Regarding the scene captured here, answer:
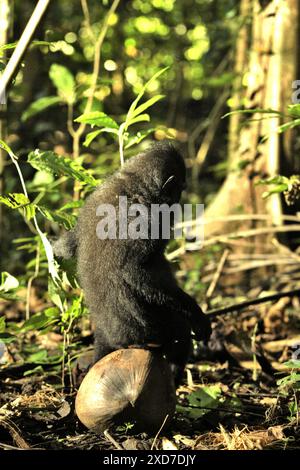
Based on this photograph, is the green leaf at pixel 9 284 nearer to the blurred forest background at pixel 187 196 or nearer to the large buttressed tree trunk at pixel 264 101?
the blurred forest background at pixel 187 196

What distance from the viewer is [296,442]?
3441mm

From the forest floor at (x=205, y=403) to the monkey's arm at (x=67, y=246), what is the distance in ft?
2.86

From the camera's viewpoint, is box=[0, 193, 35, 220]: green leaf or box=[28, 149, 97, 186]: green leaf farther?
box=[28, 149, 97, 186]: green leaf

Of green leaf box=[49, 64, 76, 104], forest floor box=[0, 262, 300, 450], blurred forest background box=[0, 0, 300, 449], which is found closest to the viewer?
forest floor box=[0, 262, 300, 450]

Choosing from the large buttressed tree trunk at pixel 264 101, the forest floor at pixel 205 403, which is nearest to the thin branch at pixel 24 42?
the forest floor at pixel 205 403

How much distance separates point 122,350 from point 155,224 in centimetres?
88

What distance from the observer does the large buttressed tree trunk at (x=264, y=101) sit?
6.97 m

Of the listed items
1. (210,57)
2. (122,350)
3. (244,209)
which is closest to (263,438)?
(122,350)

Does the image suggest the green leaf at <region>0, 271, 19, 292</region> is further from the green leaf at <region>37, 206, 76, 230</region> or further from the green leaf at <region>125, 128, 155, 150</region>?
the green leaf at <region>125, 128, 155, 150</region>

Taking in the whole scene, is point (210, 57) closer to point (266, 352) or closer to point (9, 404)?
point (266, 352)

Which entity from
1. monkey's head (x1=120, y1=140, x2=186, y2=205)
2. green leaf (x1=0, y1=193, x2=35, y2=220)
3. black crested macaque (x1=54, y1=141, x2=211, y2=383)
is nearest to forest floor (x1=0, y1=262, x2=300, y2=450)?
black crested macaque (x1=54, y1=141, x2=211, y2=383)

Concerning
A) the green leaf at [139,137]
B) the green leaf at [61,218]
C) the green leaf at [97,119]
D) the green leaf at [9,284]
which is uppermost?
the green leaf at [97,119]

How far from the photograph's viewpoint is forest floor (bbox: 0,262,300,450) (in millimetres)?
3438

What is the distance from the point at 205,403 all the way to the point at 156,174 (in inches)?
61.0
